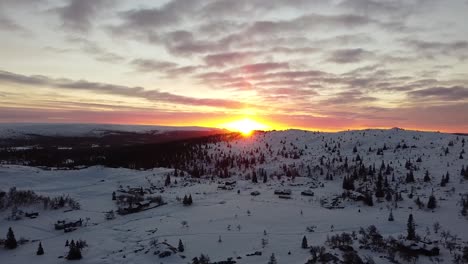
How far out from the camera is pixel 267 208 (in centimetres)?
4588

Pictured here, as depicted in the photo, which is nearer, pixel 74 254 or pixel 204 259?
pixel 204 259

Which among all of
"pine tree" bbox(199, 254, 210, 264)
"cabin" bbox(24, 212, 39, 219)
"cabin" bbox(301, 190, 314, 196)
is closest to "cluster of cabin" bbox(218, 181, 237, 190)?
"cabin" bbox(301, 190, 314, 196)

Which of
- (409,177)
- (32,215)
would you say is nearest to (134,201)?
(32,215)

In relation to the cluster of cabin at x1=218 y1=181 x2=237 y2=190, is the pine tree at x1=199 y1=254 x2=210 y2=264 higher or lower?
Result: lower

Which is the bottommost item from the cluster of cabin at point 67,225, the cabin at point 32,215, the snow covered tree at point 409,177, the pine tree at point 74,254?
the cabin at point 32,215

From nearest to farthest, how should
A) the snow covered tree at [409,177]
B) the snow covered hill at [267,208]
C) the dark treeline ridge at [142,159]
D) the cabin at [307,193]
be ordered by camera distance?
the snow covered hill at [267,208] → the cabin at [307,193] → the snow covered tree at [409,177] → the dark treeline ridge at [142,159]

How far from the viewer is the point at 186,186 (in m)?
65.6

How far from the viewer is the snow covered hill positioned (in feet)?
99.0

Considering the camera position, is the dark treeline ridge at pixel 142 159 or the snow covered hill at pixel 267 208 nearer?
the snow covered hill at pixel 267 208

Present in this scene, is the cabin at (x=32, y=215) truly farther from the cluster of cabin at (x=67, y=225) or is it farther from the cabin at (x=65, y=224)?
the cabin at (x=65, y=224)

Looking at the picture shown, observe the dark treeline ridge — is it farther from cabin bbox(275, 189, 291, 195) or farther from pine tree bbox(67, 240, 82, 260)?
pine tree bbox(67, 240, 82, 260)

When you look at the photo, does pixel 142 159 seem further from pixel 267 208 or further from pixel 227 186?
pixel 267 208

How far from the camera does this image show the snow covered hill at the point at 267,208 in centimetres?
3019

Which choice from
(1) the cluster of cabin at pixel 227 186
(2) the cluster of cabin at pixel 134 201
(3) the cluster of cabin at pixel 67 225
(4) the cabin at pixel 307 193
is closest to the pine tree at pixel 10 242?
(3) the cluster of cabin at pixel 67 225
